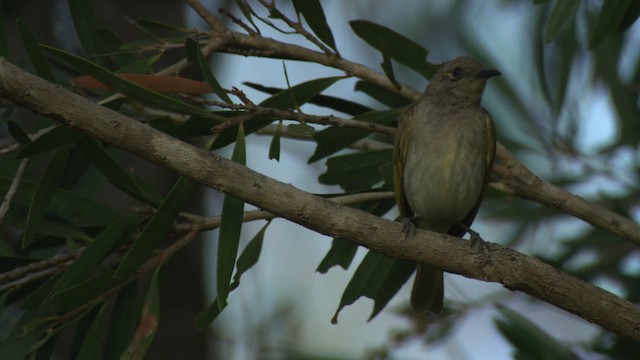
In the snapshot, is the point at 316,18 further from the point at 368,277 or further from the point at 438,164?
the point at 368,277

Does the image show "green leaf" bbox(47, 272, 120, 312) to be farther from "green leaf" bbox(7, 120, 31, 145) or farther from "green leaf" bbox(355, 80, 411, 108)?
"green leaf" bbox(355, 80, 411, 108)

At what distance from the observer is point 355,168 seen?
4.02 m

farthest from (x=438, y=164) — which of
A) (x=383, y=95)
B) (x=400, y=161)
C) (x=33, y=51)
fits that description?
(x=33, y=51)

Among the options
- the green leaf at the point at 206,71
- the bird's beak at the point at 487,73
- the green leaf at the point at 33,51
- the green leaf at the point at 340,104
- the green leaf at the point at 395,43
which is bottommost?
the green leaf at the point at 33,51

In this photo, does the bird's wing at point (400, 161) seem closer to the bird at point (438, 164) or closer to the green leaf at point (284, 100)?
the bird at point (438, 164)

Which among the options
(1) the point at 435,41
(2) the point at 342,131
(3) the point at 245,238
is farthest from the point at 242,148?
(1) the point at 435,41

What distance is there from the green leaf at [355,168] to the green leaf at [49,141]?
1252mm

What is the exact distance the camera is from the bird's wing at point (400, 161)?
4.11 meters

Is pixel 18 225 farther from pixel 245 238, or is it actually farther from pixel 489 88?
pixel 489 88

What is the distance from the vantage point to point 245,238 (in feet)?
19.4

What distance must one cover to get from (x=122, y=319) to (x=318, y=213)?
1233 millimetres

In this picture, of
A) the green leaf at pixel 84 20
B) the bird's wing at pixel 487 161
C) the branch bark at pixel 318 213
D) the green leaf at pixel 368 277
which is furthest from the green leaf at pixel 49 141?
the bird's wing at pixel 487 161

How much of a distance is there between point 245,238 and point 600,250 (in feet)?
7.25

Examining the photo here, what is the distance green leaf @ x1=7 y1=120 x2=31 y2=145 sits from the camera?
290 centimetres
